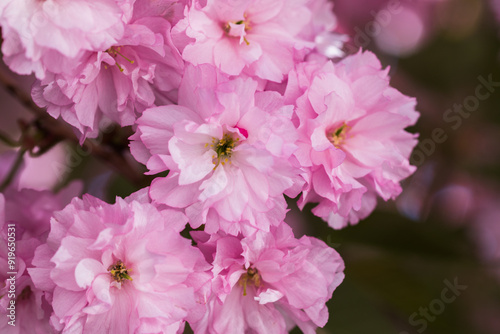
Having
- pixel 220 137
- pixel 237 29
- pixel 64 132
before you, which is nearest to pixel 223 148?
pixel 220 137

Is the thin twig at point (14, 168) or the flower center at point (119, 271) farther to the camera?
the thin twig at point (14, 168)

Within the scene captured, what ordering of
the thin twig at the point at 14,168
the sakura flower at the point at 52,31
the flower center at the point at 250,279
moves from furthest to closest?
the thin twig at the point at 14,168
the flower center at the point at 250,279
the sakura flower at the point at 52,31

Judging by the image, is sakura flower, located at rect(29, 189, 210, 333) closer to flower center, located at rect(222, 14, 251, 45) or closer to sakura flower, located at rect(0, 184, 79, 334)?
sakura flower, located at rect(0, 184, 79, 334)

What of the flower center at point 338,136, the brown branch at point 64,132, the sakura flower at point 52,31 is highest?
the sakura flower at point 52,31

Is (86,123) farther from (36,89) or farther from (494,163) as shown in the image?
(494,163)

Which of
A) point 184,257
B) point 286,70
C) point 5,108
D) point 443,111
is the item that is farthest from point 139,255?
point 5,108

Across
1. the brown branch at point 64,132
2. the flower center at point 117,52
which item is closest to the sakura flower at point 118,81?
the flower center at point 117,52

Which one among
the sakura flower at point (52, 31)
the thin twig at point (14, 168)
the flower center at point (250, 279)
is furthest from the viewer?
the thin twig at point (14, 168)

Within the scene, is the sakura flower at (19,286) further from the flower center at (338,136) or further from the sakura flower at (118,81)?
the flower center at (338,136)

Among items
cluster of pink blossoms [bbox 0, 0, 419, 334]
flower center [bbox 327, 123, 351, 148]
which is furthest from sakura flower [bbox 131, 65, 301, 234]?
flower center [bbox 327, 123, 351, 148]
